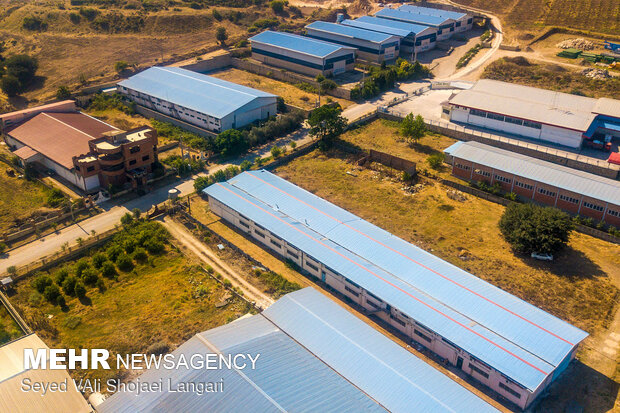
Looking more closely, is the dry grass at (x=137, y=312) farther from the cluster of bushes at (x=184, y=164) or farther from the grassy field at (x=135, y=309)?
the cluster of bushes at (x=184, y=164)

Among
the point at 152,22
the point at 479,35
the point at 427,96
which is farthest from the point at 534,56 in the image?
the point at 152,22

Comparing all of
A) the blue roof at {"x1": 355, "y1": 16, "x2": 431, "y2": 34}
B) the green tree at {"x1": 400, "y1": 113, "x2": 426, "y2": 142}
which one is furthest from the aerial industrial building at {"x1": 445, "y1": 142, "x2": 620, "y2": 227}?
the blue roof at {"x1": 355, "y1": 16, "x2": 431, "y2": 34}

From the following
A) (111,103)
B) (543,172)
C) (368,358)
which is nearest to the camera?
(368,358)

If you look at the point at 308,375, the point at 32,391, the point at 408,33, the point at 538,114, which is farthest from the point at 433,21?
the point at 32,391

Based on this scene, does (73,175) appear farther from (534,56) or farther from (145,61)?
(534,56)

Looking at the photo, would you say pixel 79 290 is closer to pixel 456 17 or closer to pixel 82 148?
pixel 82 148

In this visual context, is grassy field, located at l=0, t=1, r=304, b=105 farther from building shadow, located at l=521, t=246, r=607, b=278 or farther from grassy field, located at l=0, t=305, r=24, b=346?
building shadow, located at l=521, t=246, r=607, b=278
